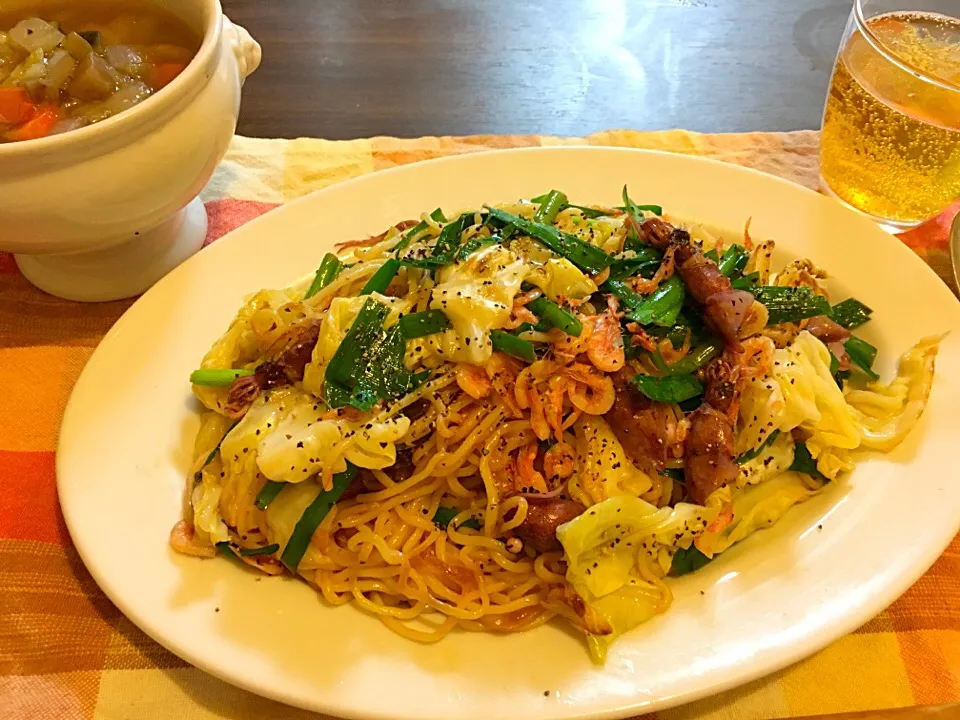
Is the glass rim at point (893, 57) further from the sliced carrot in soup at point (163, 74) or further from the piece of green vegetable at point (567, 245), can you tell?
the sliced carrot in soup at point (163, 74)

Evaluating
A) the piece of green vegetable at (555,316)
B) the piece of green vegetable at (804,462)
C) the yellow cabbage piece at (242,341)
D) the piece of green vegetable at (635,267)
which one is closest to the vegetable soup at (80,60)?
the yellow cabbage piece at (242,341)

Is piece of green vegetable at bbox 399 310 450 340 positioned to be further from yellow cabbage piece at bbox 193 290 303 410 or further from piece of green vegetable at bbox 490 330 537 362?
yellow cabbage piece at bbox 193 290 303 410

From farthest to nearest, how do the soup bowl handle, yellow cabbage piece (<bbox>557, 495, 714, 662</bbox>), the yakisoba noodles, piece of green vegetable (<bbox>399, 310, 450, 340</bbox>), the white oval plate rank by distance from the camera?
the soup bowl handle
piece of green vegetable (<bbox>399, 310, 450, 340</bbox>)
the yakisoba noodles
yellow cabbage piece (<bbox>557, 495, 714, 662</bbox>)
the white oval plate

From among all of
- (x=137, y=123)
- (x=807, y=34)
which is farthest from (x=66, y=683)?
(x=807, y=34)

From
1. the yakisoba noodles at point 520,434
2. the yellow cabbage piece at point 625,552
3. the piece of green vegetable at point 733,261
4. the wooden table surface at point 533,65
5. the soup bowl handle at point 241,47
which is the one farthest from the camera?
the wooden table surface at point 533,65

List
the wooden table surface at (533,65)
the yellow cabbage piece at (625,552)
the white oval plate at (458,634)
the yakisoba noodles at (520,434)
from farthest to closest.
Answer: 1. the wooden table surface at (533,65)
2. the yakisoba noodles at (520,434)
3. the yellow cabbage piece at (625,552)
4. the white oval plate at (458,634)

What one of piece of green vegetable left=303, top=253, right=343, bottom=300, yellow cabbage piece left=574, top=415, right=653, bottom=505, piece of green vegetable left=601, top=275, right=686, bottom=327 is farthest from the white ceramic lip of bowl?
yellow cabbage piece left=574, top=415, right=653, bottom=505

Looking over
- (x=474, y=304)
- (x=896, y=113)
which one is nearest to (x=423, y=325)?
(x=474, y=304)
